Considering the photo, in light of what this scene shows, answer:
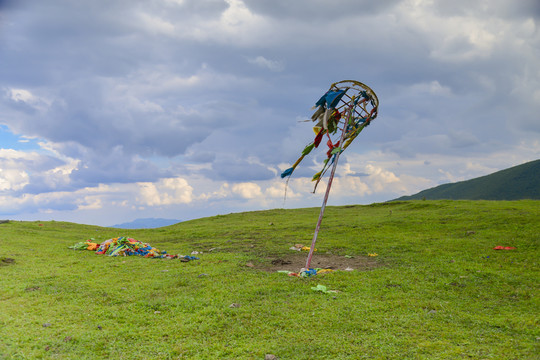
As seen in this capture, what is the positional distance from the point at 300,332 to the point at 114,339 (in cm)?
383

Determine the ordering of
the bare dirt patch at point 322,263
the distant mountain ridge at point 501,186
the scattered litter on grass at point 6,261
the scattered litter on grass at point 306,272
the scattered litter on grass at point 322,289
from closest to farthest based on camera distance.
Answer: the scattered litter on grass at point 322,289, the scattered litter on grass at point 306,272, the bare dirt patch at point 322,263, the scattered litter on grass at point 6,261, the distant mountain ridge at point 501,186

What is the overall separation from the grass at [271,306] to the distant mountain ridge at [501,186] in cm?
14746

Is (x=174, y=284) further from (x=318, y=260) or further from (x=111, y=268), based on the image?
(x=318, y=260)

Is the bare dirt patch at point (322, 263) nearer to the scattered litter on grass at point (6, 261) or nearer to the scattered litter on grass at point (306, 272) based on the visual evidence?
the scattered litter on grass at point (306, 272)

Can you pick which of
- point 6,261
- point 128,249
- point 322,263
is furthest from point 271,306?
point 6,261

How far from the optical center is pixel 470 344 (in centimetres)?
703

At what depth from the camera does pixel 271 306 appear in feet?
30.1

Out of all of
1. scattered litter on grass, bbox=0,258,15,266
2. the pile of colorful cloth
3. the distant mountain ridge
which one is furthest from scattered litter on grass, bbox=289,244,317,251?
the distant mountain ridge

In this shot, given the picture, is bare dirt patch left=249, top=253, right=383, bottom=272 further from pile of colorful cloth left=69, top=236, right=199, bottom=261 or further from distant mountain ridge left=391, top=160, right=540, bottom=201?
distant mountain ridge left=391, top=160, right=540, bottom=201

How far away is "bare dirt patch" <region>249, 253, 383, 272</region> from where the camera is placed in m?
14.2

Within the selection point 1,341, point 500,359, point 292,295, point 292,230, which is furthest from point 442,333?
point 292,230

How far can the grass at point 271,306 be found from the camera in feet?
22.7

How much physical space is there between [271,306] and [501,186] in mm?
179689

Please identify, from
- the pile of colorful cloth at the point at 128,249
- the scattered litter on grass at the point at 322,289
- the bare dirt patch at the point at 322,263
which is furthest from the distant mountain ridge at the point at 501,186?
the scattered litter on grass at the point at 322,289
